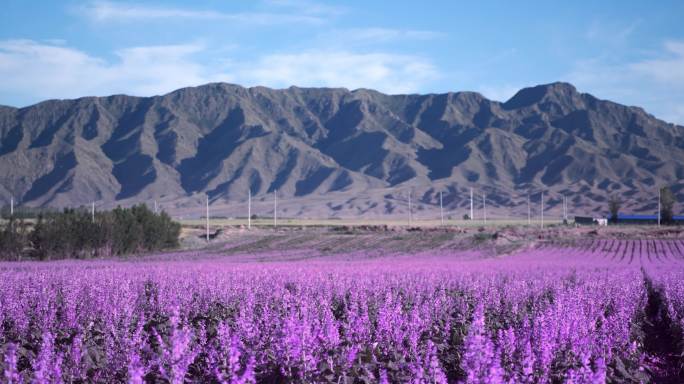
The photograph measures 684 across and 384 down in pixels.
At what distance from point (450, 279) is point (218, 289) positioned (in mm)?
6352

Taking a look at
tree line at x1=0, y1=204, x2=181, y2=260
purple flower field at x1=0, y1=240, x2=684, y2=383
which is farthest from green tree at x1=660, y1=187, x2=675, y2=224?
purple flower field at x1=0, y1=240, x2=684, y2=383

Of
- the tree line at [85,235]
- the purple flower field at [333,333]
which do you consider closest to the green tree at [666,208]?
the tree line at [85,235]

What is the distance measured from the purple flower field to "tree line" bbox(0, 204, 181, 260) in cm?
2661

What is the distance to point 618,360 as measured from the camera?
870 cm

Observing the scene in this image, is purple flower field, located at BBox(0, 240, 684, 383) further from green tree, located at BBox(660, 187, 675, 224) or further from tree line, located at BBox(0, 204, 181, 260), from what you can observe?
green tree, located at BBox(660, 187, 675, 224)

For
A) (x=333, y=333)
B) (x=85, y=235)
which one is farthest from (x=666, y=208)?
(x=333, y=333)

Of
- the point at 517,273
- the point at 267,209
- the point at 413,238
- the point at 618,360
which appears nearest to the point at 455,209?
the point at 267,209

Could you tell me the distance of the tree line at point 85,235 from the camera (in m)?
43.1

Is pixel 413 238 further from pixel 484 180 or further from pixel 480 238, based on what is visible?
pixel 484 180

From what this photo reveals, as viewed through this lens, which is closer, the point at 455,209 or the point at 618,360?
the point at 618,360

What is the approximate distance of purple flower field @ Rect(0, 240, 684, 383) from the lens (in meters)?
6.64

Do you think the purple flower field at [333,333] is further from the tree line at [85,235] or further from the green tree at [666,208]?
the green tree at [666,208]

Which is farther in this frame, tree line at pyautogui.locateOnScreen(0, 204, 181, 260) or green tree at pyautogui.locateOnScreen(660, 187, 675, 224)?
green tree at pyautogui.locateOnScreen(660, 187, 675, 224)

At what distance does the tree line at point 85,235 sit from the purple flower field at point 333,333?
2661 cm
